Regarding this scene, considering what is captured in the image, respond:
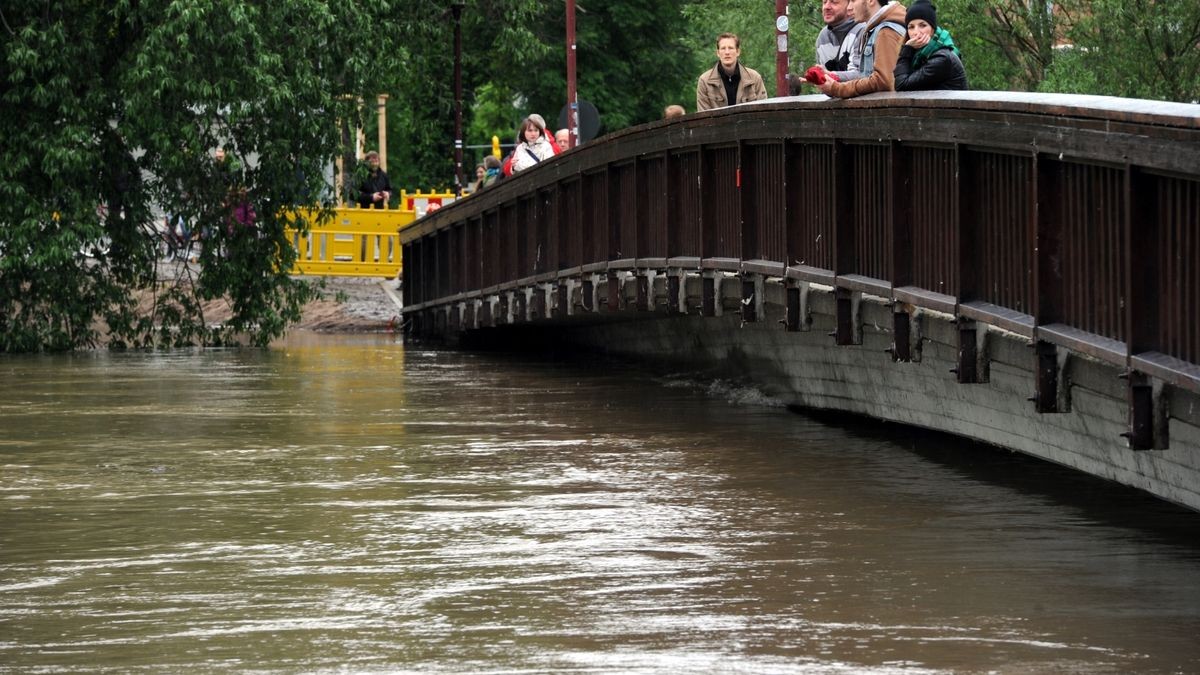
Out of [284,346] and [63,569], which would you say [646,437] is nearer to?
[63,569]

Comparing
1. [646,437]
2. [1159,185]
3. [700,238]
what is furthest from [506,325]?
[1159,185]

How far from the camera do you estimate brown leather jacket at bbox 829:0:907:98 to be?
13.9m

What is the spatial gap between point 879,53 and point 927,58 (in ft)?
2.12

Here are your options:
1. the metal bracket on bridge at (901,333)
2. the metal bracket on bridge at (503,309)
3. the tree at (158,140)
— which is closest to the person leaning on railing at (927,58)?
the metal bracket on bridge at (901,333)

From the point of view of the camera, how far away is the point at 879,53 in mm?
13984

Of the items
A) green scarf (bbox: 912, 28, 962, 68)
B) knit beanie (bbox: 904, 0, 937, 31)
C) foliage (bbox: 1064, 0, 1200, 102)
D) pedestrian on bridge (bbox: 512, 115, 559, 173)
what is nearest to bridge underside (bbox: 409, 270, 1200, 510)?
green scarf (bbox: 912, 28, 962, 68)

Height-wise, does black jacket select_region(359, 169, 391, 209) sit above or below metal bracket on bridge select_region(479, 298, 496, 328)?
above

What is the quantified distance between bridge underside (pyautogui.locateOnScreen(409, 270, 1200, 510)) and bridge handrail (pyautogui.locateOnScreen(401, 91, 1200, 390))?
17cm

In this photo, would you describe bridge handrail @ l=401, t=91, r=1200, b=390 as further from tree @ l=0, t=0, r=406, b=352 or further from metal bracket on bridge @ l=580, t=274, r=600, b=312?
tree @ l=0, t=0, r=406, b=352

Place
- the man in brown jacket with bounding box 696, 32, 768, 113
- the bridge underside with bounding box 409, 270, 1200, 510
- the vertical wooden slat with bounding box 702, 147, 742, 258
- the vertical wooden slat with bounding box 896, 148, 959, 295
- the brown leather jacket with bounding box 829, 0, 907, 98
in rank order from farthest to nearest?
the man in brown jacket with bounding box 696, 32, 768, 113
the vertical wooden slat with bounding box 702, 147, 742, 258
the brown leather jacket with bounding box 829, 0, 907, 98
the vertical wooden slat with bounding box 896, 148, 959, 295
the bridge underside with bounding box 409, 270, 1200, 510

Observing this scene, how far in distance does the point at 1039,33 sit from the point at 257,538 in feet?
105

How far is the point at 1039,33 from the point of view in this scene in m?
40.5

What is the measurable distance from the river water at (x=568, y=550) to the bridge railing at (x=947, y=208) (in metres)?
0.93

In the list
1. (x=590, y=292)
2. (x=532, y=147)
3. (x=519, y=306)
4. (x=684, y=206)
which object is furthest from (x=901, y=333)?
(x=532, y=147)
